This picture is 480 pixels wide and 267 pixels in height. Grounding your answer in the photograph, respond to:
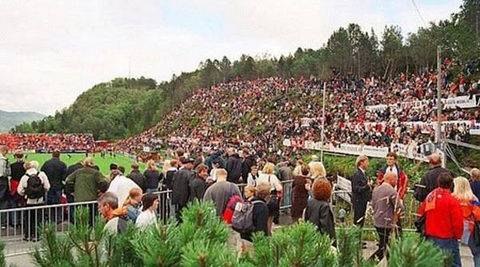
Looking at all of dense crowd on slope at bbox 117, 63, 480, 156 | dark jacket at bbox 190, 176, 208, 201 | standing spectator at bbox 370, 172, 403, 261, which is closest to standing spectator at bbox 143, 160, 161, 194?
dark jacket at bbox 190, 176, 208, 201

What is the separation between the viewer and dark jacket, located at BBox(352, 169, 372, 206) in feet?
31.6

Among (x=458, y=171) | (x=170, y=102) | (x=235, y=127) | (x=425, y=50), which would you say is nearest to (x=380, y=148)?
(x=458, y=171)

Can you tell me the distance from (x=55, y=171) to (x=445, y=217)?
23.2ft

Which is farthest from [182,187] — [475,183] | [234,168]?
[475,183]

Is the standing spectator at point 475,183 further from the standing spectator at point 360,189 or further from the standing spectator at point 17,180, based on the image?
the standing spectator at point 17,180

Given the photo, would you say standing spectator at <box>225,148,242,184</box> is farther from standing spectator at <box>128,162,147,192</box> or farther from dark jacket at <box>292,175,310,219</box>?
dark jacket at <box>292,175,310,219</box>

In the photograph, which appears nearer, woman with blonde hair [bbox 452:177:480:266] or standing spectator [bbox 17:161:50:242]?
woman with blonde hair [bbox 452:177:480:266]

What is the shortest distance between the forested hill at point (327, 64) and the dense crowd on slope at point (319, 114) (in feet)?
13.4

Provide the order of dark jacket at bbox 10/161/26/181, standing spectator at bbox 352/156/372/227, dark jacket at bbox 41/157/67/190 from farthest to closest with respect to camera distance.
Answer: dark jacket at bbox 41/157/67/190 → dark jacket at bbox 10/161/26/181 → standing spectator at bbox 352/156/372/227

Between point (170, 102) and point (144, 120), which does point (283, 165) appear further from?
point (144, 120)

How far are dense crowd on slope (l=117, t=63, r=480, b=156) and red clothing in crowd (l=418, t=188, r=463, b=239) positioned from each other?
384 inches

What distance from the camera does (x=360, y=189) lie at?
31.8ft

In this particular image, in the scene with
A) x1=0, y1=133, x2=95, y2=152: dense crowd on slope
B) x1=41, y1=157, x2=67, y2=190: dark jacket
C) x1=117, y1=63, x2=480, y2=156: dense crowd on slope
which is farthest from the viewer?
x1=0, y1=133, x2=95, y2=152: dense crowd on slope

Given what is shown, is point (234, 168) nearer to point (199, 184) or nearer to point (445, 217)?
point (199, 184)
